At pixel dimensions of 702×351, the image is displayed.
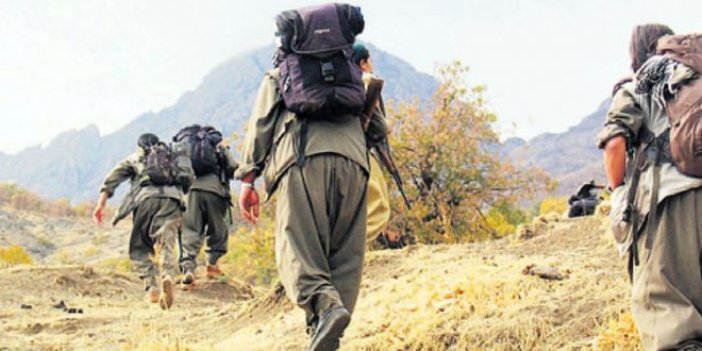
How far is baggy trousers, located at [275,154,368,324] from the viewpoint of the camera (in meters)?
4.57

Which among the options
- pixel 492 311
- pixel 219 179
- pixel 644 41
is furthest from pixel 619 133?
pixel 219 179

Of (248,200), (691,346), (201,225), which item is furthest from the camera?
(201,225)

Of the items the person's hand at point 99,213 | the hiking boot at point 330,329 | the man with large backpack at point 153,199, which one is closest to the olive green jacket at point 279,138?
the hiking boot at point 330,329

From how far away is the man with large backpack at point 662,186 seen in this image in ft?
13.0

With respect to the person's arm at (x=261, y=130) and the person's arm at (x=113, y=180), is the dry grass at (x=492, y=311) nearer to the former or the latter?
the person's arm at (x=261, y=130)

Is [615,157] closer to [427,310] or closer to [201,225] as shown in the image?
[427,310]

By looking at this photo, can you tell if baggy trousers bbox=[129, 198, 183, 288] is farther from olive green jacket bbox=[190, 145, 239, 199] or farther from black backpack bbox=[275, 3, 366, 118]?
black backpack bbox=[275, 3, 366, 118]

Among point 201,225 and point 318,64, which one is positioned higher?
point 318,64

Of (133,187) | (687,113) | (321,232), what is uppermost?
(687,113)

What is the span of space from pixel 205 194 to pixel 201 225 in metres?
0.49

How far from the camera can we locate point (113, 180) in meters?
10.3

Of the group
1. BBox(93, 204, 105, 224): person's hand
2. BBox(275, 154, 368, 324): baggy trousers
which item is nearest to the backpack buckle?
BBox(275, 154, 368, 324): baggy trousers

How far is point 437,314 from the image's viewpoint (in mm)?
6000

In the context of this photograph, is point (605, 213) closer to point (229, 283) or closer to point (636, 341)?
point (636, 341)
